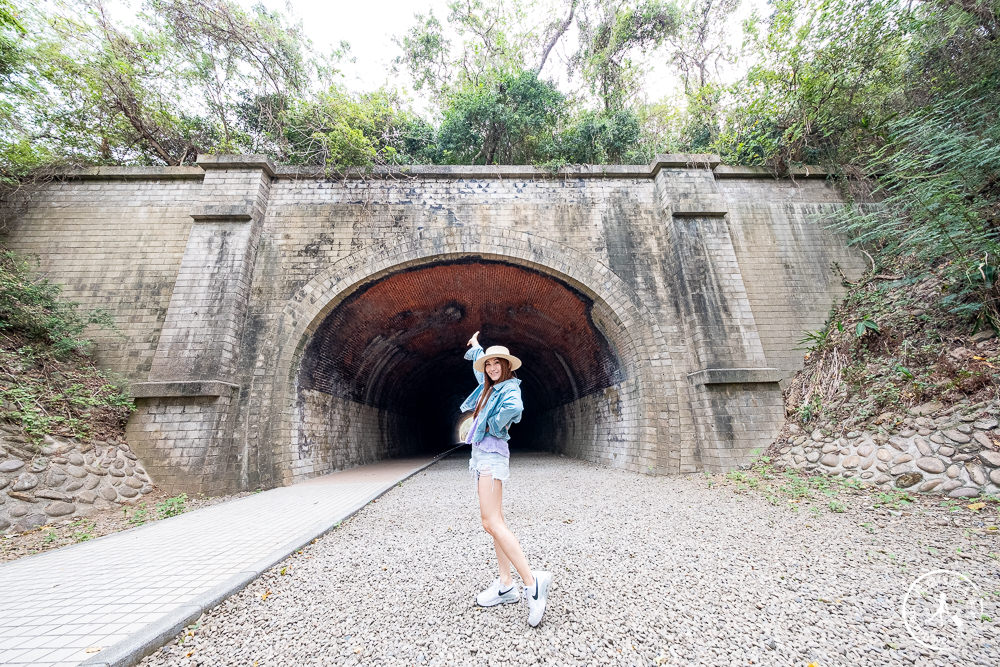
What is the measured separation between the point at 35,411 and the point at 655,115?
17431mm

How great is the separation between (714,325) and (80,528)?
11105 mm

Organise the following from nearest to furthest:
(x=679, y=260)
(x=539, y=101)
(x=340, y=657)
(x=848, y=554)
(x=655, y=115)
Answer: (x=340, y=657), (x=848, y=554), (x=679, y=260), (x=539, y=101), (x=655, y=115)

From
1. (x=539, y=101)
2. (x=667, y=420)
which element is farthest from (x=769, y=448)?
(x=539, y=101)

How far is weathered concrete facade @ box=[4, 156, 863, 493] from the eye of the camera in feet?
24.8

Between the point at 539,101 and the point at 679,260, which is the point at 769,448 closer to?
the point at 679,260

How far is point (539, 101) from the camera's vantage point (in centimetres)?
1116

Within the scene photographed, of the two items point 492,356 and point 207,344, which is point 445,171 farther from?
point 492,356

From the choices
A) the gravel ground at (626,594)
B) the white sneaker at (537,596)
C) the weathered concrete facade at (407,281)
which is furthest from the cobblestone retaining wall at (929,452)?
the white sneaker at (537,596)

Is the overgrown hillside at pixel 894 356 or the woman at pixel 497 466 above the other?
the overgrown hillside at pixel 894 356

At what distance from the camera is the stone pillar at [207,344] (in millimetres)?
6902

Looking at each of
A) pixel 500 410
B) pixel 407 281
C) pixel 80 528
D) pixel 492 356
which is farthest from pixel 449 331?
pixel 500 410

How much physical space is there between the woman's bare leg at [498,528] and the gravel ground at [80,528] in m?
5.40

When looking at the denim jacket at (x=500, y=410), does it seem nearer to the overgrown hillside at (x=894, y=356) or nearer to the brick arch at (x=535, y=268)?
the overgrown hillside at (x=894, y=356)

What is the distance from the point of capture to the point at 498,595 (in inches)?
103
